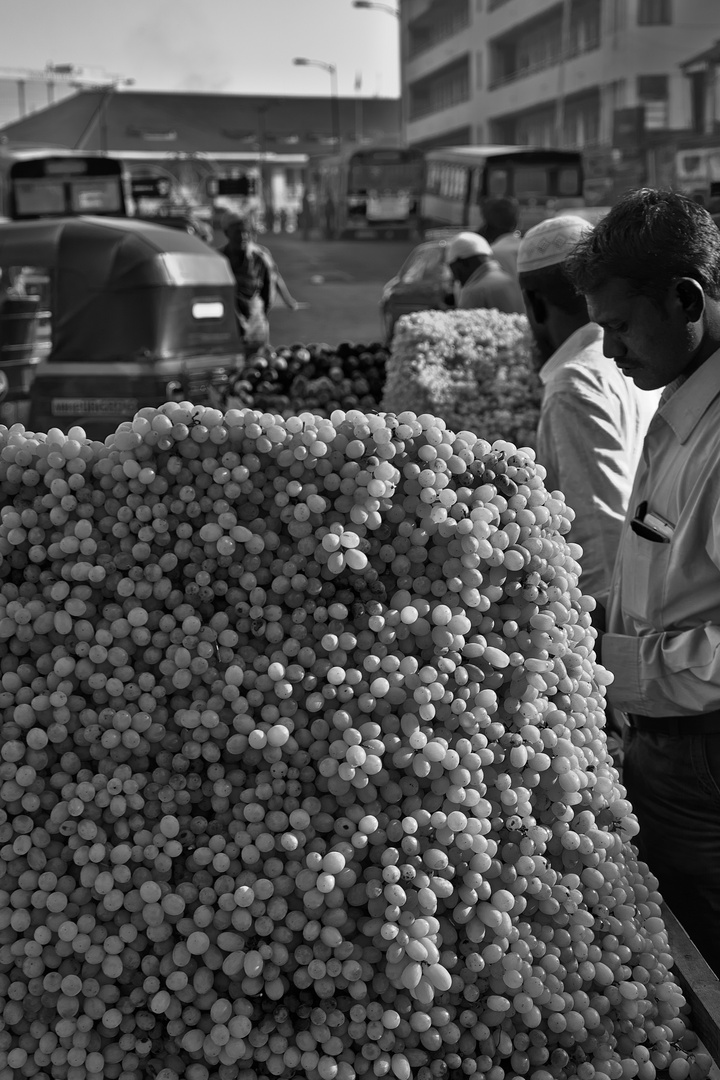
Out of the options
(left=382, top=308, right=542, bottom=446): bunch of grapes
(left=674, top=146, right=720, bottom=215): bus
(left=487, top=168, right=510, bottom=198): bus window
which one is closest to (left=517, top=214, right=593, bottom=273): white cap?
(left=382, top=308, right=542, bottom=446): bunch of grapes

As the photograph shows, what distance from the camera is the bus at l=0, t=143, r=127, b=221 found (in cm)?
1922

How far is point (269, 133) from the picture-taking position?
87312 millimetres

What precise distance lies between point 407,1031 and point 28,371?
9.47m

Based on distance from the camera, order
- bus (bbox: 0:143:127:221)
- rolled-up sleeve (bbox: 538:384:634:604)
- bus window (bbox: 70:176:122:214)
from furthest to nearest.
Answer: bus window (bbox: 70:176:122:214), bus (bbox: 0:143:127:221), rolled-up sleeve (bbox: 538:384:634:604)

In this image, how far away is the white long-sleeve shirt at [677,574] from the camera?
1926 millimetres

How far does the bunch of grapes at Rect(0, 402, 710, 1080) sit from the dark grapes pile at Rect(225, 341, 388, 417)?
9.03 ft

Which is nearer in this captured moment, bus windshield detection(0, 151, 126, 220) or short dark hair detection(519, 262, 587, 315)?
short dark hair detection(519, 262, 587, 315)

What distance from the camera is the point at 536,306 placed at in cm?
308

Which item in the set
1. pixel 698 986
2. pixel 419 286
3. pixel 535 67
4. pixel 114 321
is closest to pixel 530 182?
pixel 419 286

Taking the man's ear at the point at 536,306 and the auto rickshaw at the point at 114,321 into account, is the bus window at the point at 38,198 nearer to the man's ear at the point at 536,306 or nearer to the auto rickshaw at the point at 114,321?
the auto rickshaw at the point at 114,321

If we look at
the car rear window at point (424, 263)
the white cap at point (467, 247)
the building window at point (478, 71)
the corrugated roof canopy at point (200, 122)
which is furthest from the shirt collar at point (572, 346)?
the corrugated roof canopy at point (200, 122)

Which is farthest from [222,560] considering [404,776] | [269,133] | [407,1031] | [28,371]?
[269,133]

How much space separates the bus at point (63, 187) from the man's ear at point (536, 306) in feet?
58.9

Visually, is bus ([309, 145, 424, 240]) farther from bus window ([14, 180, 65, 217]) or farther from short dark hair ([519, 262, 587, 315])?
short dark hair ([519, 262, 587, 315])
